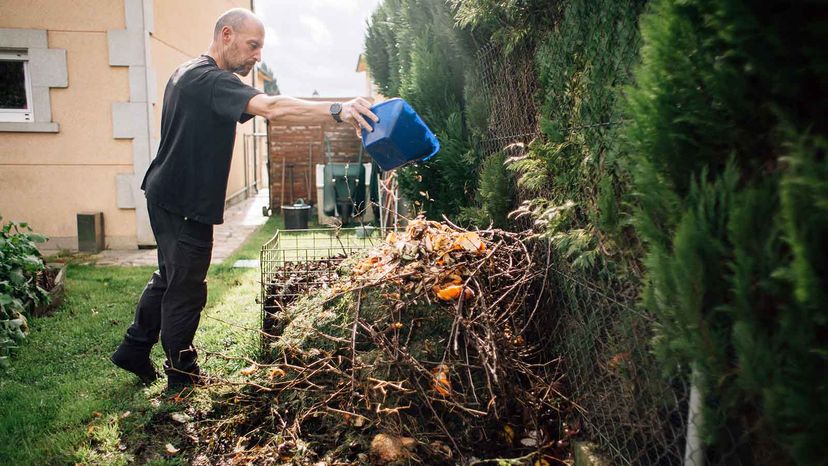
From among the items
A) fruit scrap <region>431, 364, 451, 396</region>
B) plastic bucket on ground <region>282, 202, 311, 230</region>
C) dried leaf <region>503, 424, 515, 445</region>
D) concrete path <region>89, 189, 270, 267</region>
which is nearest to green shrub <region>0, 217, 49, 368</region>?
concrete path <region>89, 189, 270, 267</region>

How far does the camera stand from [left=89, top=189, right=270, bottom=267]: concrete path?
23.5 ft

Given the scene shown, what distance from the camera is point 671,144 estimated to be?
1586mm

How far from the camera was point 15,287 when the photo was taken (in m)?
4.20

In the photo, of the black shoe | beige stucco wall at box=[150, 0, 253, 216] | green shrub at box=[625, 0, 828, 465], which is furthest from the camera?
beige stucco wall at box=[150, 0, 253, 216]

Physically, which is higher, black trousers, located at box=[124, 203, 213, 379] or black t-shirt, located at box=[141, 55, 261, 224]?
black t-shirt, located at box=[141, 55, 261, 224]

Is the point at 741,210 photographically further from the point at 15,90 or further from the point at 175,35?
the point at 175,35

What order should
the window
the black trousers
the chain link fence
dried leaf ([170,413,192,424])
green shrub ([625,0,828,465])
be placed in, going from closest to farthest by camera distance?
green shrub ([625,0,828,465]) < the chain link fence < dried leaf ([170,413,192,424]) < the black trousers < the window

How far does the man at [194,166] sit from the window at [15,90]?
5619mm

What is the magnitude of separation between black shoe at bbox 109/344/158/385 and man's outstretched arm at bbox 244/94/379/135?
165cm

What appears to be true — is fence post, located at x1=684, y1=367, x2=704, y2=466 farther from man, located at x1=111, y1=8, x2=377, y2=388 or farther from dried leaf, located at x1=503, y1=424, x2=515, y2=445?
man, located at x1=111, y1=8, x2=377, y2=388

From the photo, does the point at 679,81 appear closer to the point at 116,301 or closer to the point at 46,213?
the point at 116,301

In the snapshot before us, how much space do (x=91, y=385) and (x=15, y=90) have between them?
6047mm

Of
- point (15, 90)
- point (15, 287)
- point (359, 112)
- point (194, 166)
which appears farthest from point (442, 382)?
point (15, 90)

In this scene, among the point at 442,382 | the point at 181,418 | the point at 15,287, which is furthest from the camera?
the point at 15,287
